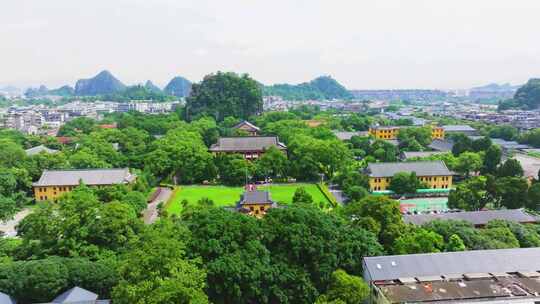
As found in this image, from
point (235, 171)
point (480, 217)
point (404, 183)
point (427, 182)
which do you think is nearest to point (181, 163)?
point (235, 171)

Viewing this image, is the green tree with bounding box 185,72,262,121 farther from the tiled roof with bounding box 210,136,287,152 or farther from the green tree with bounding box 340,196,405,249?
the green tree with bounding box 340,196,405,249

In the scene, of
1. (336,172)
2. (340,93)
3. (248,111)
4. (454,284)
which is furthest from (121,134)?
(340,93)

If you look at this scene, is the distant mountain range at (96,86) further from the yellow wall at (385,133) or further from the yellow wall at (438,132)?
the yellow wall at (438,132)

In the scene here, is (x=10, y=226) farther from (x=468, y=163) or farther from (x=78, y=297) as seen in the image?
(x=468, y=163)

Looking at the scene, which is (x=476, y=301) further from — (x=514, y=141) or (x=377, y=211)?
(x=514, y=141)

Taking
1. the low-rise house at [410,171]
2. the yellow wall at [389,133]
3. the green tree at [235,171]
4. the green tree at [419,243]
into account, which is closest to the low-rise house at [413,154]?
the low-rise house at [410,171]
